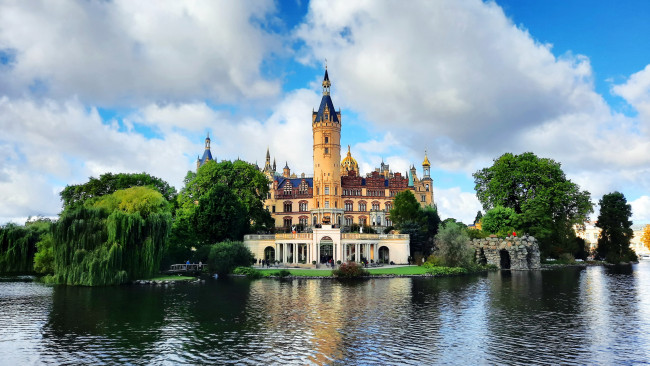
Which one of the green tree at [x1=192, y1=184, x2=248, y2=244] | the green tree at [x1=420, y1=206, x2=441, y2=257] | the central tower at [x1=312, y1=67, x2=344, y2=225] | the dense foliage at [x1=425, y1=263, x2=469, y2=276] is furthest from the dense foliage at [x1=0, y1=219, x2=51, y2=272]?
the central tower at [x1=312, y1=67, x2=344, y2=225]

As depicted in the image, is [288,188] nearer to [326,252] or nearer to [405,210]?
[405,210]

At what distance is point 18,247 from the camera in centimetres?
4647

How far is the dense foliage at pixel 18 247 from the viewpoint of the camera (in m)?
46.0

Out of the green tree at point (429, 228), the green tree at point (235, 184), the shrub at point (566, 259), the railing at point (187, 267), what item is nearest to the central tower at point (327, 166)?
the green tree at point (235, 184)

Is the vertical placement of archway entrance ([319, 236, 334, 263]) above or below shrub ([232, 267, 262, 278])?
above

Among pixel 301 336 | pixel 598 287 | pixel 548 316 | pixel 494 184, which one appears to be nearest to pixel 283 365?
pixel 301 336

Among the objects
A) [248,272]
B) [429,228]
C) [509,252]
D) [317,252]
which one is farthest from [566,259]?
[248,272]

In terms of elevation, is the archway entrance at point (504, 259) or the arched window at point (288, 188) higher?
the arched window at point (288, 188)

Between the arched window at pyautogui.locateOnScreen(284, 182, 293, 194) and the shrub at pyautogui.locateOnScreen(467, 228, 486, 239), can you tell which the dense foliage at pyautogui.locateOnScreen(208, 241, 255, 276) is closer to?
the shrub at pyautogui.locateOnScreen(467, 228, 486, 239)

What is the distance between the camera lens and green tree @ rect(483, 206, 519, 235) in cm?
6397

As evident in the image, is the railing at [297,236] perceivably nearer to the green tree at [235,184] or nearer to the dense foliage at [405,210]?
the green tree at [235,184]

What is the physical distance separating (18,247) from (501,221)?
58.5 metres

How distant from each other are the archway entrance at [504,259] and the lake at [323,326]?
26.6 metres

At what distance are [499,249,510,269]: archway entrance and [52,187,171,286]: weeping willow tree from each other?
44.2 metres
